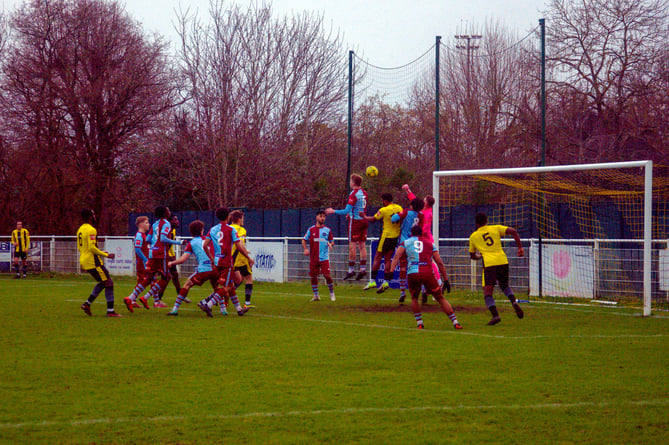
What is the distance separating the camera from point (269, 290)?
23.1 meters

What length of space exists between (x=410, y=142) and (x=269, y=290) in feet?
74.3

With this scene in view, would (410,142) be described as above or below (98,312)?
above

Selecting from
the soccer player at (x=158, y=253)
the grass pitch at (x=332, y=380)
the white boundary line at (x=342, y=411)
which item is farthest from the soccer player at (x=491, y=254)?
the soccer player at (x=158, y=253)

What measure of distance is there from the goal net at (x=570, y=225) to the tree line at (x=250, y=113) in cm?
837

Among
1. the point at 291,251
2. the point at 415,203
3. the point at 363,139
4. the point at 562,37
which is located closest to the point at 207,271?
the point at 415,203

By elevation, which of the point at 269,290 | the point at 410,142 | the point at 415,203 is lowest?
the point at 269,290

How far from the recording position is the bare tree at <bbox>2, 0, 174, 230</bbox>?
124 ft

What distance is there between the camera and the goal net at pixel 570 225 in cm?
1844

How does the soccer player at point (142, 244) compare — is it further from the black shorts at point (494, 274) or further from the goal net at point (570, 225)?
the black shorts at point (494, 274)

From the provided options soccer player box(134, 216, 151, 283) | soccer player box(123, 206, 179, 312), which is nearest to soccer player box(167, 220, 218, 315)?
soccer player box(123, 206, 179, 312)

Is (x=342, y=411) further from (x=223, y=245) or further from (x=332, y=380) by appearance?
(x=223, y=245)

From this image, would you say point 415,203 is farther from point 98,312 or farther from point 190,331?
point 98,312

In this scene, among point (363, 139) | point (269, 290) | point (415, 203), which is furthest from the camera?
point (363, 139)

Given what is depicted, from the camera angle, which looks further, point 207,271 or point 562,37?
point 562,37
